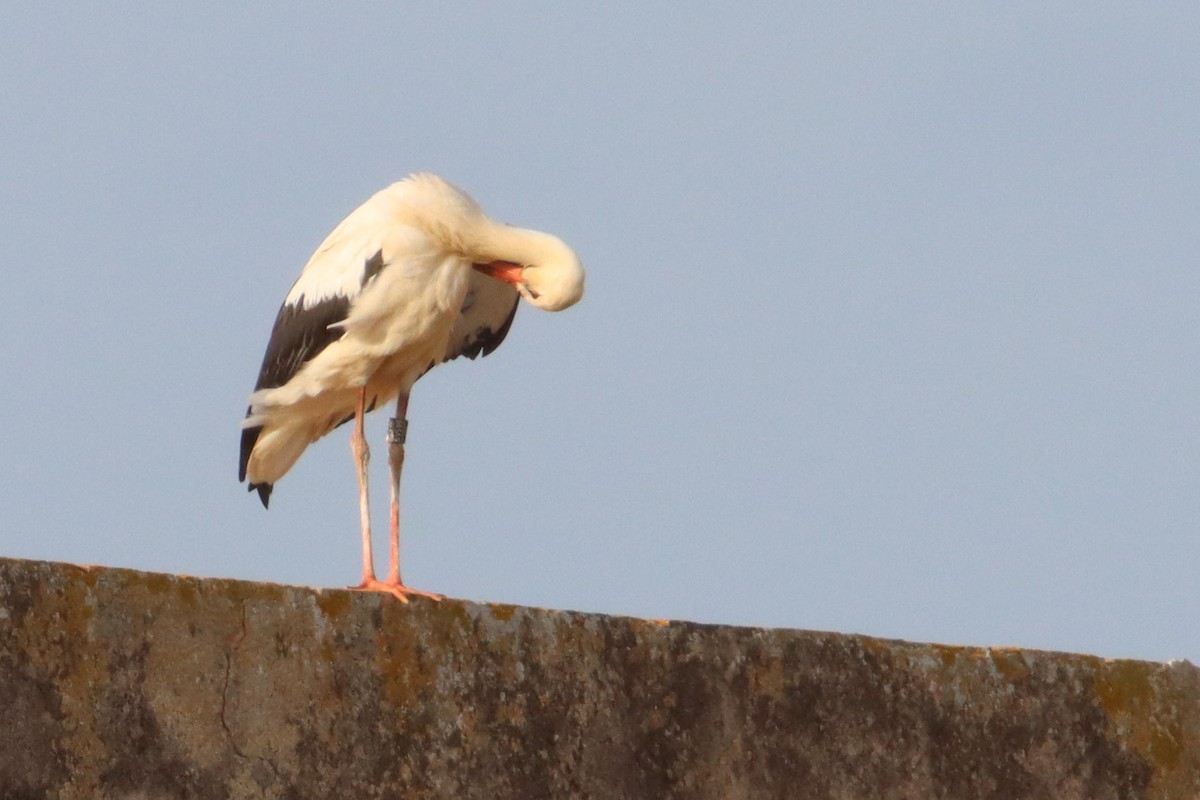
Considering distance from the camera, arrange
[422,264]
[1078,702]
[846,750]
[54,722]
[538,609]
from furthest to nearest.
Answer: [422,264], [1078,702], [846,750], [538,609], [54,722]

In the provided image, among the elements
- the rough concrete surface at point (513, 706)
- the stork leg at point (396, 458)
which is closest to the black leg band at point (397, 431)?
the stork leg at point (396, 458)

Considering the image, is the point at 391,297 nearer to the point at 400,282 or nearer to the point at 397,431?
the point at 400,282

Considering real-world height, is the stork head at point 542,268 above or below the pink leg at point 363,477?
above

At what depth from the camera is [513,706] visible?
480 centimetres

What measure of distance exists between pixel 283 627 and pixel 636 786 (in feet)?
3.29

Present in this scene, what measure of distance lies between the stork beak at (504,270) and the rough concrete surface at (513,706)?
2.82 metres

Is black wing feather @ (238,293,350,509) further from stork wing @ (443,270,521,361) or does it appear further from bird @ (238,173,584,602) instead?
stork wing @ (443,270,521,361)

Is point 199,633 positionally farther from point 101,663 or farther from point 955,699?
point 955,699

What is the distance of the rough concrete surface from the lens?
13.9ft

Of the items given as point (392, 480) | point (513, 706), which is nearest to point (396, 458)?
point (392, 480)

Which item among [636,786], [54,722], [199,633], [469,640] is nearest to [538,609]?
[469,640]

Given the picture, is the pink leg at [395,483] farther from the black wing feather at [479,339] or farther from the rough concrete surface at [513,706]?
the rough concrete surface at [513,706]

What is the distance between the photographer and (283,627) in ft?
14.8

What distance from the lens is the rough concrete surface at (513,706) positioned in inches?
167
